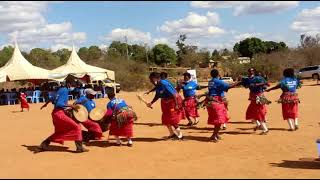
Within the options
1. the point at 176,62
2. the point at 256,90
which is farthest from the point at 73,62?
the point at 176,62

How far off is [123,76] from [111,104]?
34753 mm

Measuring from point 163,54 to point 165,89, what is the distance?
5951 centimetres

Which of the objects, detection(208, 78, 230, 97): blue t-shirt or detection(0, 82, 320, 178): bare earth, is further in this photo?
detection(208, 78, 230, 97): blue t-shirt

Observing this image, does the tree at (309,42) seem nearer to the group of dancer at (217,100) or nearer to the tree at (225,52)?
the tree at (225,52)

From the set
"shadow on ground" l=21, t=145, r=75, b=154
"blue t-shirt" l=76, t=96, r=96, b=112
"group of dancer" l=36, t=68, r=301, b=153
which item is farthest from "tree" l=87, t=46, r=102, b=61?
"shadow on ground" l=21, t=145, r=75, b=154

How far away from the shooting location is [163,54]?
7125 centimetres

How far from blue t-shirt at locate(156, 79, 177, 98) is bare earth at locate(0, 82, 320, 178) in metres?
1.12

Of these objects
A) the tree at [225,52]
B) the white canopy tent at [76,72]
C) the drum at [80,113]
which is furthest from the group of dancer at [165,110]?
the tree at [225,52]

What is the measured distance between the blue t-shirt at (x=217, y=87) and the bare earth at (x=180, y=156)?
3.83 feet

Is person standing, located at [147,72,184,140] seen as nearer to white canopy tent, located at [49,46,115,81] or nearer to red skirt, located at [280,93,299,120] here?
red skirt, located at [280,93,299,120]

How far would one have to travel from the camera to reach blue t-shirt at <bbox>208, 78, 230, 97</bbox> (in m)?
11.8

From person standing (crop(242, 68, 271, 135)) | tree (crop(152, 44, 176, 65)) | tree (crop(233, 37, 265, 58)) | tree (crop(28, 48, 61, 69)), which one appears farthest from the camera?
tree (crop(233, 37, 265, 58))

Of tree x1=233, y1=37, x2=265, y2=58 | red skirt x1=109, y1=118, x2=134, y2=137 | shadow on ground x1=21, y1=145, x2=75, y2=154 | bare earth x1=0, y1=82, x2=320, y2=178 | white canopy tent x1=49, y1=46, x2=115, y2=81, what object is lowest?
bare earth x1=0, y1=82, x2=320, y2=178

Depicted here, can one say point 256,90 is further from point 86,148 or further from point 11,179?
point 11,179
